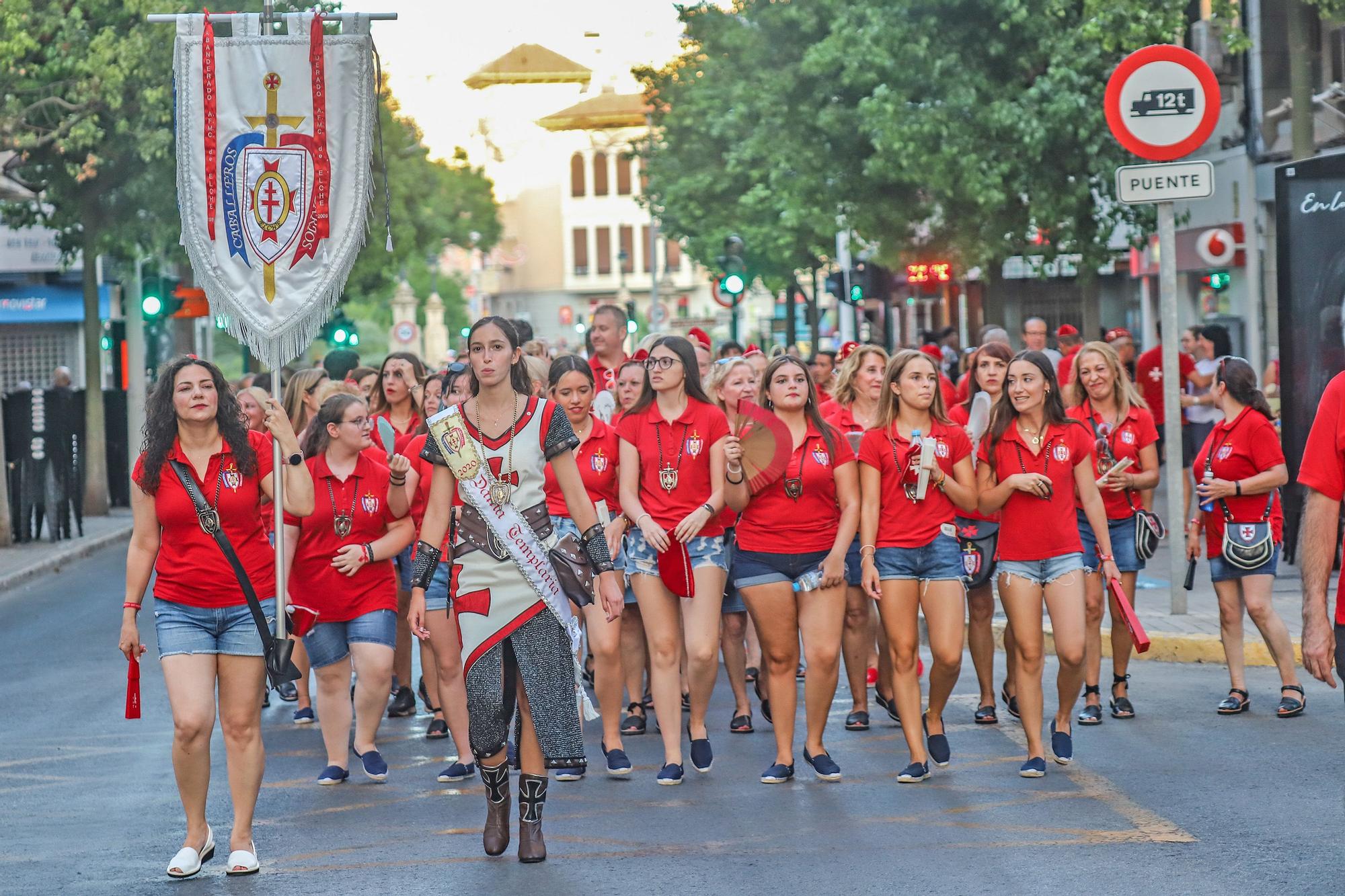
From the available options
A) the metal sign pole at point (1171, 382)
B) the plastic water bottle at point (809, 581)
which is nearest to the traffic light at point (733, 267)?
the metal sign pole at point (1171, 382)

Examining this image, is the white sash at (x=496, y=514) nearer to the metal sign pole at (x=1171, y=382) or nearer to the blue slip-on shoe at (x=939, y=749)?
the blue slip-on shoe at (x=939, y=749)

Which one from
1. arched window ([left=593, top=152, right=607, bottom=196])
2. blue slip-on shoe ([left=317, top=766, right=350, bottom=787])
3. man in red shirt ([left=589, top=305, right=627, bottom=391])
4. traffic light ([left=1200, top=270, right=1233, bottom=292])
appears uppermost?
arched window ([left=593, top=152, right=607, bottom=196])

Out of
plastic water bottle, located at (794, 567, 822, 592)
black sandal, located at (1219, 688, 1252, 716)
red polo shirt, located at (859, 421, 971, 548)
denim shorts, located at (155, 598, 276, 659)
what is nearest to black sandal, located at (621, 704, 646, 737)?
plastic water bottle, located at (794, 567, 822, 592)

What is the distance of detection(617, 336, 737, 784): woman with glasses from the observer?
28.9ft

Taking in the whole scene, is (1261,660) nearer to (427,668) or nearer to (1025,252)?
(427,668)

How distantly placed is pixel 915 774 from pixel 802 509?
123cm

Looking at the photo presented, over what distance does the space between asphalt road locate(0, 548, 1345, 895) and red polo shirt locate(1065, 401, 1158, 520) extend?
1.05 metres

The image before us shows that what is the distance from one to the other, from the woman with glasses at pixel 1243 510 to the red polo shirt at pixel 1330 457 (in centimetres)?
421

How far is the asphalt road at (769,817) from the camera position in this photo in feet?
22.3

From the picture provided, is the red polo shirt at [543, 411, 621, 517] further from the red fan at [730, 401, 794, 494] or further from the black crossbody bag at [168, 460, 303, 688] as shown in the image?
the black crossbody bag at [168, 460, 303, 688]

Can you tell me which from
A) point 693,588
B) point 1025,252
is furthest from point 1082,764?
point 1025,252

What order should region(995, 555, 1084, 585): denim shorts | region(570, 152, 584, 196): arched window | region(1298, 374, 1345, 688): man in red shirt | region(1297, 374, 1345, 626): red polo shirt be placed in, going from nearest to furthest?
region(1298, 374, 1345, 688): man in red shirt
region(1297, 374, 1345, 626): red polo shirt
region(995, 555, 1084, 585): denim shorts
region(570, 152, 584, 196): arched window

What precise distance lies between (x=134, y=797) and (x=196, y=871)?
65.9 inches

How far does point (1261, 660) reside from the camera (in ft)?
37.7
